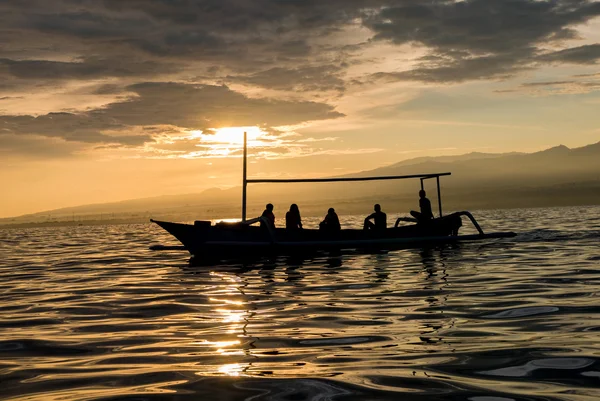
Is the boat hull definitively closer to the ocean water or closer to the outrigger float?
the outrigger float

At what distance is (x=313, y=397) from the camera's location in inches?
235

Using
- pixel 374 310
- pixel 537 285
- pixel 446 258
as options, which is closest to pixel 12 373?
pixel 374 310

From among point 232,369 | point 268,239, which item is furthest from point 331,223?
point 232,369

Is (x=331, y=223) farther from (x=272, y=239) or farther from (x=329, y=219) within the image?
(x=272, y=239)

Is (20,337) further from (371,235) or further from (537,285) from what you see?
(371,235)

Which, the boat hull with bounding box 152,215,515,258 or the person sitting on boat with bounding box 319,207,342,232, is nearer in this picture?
the boat hull with bounding box 152,215,515,258

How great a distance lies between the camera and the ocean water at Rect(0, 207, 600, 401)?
6.32 metres

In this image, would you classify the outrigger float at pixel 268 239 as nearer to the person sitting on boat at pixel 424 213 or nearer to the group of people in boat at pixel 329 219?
the group of people in boat at pixel 329 219

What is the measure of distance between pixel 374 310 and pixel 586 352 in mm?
4477

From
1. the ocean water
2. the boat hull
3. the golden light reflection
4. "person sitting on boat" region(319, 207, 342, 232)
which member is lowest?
the ocean water

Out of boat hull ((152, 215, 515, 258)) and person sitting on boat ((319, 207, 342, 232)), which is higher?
person sitting on boat ((319, 207, 342, 232))

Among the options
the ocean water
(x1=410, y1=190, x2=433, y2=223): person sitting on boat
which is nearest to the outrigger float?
(x1=410, y1=190, x2=433, y2=223): person sitting on boat

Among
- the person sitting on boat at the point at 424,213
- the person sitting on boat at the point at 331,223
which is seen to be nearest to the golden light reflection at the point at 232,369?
the person sitting on boat at the point at 331,223

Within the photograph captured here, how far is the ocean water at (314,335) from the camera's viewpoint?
6.32m
